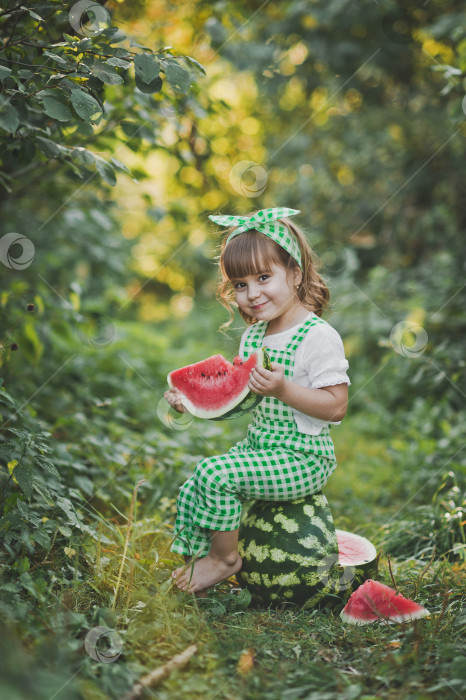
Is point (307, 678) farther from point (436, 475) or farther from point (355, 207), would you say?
point (355, 207)

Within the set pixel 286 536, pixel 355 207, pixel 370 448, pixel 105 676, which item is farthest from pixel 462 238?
pixel 105 676

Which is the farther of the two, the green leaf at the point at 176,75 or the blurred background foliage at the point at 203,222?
the blurred background foliage at the point at 203,222

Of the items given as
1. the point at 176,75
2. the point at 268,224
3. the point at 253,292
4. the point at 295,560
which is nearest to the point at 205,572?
the point at 295,560

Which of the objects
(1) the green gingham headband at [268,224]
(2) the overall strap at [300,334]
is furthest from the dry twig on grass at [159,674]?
(1) the green gingham headband at [268,224]

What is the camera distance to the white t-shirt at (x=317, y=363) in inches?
96.4

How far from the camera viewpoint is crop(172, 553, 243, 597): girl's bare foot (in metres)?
2.44

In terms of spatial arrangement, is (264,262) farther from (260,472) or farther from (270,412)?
(260,472)

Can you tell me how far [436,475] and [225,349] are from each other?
462 cm

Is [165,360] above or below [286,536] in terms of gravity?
below

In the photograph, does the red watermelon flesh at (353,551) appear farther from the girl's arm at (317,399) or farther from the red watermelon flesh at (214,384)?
the red watermelon flesh at (214,384)

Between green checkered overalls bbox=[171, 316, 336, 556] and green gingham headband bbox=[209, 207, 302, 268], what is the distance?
1.08 feet

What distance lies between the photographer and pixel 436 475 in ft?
12.9

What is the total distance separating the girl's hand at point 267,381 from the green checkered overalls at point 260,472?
221mm

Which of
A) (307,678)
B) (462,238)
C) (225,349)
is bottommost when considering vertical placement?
(225,349)
